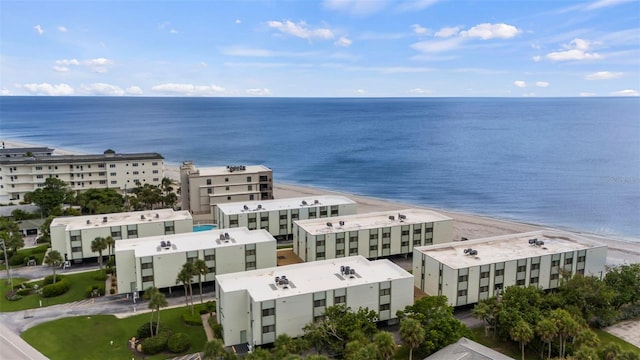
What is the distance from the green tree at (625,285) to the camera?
53.8m

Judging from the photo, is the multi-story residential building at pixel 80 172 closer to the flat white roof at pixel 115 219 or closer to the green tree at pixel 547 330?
the flat white roof at pixel 115 219

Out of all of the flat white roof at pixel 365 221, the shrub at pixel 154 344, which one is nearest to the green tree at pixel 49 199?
the flat white roof at pixel 365 221

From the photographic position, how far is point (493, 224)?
341ft

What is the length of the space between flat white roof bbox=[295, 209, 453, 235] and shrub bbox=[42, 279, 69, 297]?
33784 millimetres

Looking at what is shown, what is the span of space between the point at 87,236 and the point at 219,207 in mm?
22834

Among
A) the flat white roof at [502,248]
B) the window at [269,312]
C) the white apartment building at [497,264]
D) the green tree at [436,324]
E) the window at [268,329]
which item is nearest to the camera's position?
the green tree at [436,324]

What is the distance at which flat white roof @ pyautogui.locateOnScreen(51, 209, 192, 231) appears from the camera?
73.2 metres

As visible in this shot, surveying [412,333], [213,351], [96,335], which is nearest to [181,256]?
[96,335]

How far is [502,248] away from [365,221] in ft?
72.4

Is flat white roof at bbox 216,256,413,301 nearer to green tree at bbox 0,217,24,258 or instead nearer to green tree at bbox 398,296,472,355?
green tree at bbox 398,296,472,355

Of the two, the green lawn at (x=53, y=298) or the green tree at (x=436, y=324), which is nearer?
the green tree at (x=436, y=324)

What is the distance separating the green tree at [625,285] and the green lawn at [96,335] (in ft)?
156

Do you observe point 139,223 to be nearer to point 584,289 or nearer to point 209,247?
point 209,247

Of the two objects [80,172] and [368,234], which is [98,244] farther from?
[80,172]
